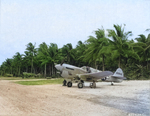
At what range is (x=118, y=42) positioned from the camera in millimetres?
22078

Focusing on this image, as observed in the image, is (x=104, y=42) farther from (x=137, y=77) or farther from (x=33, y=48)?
(x=33, y=48)

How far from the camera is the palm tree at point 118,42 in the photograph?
21719mm

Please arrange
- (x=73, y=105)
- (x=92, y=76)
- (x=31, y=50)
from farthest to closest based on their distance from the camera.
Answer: (x=31, y=50) → (x=92, y=76) → (x=73, y=105)

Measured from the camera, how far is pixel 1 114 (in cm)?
401

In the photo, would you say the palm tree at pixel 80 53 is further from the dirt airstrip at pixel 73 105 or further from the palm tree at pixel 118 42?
the dirt airstrip at pixel 73 105

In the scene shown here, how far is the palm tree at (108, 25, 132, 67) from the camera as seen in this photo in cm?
2172

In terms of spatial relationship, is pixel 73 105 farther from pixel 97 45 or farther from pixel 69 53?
pixel 69 53

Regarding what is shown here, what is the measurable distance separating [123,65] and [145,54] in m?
4.85

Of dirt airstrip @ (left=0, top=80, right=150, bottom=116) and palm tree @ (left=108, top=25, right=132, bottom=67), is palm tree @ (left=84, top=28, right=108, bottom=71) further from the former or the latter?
dirt airstrip @ (left=0, top=80, right=150, bottom=116)

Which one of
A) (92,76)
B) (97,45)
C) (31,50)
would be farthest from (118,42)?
(31,50)

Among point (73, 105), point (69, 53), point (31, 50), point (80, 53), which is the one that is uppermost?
point (31, 50)

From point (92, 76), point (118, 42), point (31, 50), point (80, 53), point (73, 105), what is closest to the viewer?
point (73, 105)

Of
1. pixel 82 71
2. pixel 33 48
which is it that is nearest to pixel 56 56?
pixel 33 48

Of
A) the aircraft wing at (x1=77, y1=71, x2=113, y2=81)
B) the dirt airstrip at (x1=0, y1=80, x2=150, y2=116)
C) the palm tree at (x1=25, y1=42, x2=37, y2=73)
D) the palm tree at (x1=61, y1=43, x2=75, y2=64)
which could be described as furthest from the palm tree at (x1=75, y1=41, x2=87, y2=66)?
the dirt airstrip at (x1=0, y1=80, x2=150, y2=116)
